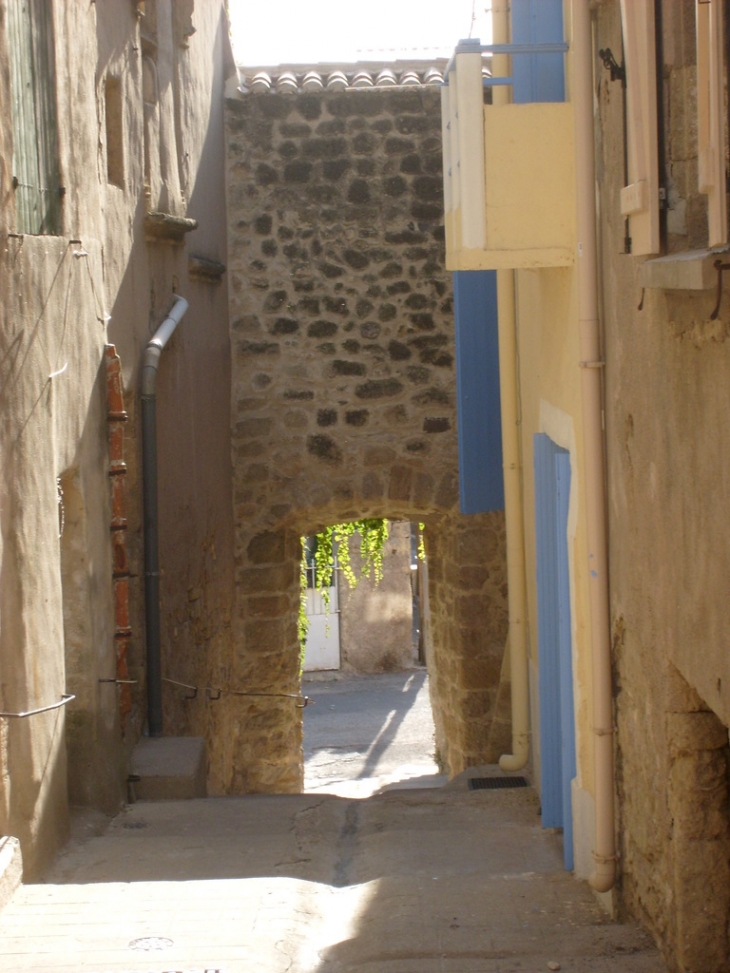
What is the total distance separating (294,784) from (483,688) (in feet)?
5.73

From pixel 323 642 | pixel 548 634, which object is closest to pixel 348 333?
pixel 548 634

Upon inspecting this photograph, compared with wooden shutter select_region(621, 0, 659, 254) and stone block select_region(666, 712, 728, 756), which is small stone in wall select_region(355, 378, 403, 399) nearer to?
wooden shutter select_region(621, 0, 659, 254)

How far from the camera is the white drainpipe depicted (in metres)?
4.64

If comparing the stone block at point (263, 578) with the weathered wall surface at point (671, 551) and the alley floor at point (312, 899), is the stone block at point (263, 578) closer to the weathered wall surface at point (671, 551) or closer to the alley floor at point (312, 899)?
the alley floor at point (312, 899)

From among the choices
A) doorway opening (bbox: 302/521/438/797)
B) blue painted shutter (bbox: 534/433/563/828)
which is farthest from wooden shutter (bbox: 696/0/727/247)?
doorway opening (bbox: 302/521/438/797)

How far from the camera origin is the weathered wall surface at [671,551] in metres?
3.25

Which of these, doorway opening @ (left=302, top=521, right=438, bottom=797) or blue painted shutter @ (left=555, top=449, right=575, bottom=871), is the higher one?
blue painted shutter @ (left=555, top=449, right=575, bottom=871)

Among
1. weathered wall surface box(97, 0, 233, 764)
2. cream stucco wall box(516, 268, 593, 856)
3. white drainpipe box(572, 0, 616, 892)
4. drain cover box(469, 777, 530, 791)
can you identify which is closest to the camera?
white drainpipe box(572, 0, 616, 892)

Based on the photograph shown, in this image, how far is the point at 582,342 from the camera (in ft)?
15.5

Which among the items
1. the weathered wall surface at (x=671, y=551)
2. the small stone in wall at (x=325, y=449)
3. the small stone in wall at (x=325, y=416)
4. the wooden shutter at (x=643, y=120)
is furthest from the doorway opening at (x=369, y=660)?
A: the wooden shutter at (x=643, y=120)

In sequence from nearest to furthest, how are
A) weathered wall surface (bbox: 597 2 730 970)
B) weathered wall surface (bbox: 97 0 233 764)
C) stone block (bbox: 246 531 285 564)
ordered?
weathered wall surface (bbox: 597 2 730 970)
weathered wall surface (bbox: 97 0 233 764)
stone block (bbox: 246 531 285 564)

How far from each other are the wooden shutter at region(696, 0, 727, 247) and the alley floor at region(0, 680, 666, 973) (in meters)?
2.32

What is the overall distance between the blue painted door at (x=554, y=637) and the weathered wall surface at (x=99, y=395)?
2.19m

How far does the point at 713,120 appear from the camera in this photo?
2.92 m
